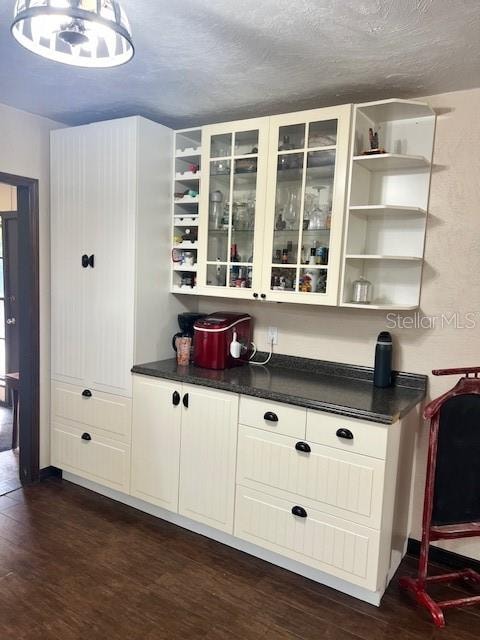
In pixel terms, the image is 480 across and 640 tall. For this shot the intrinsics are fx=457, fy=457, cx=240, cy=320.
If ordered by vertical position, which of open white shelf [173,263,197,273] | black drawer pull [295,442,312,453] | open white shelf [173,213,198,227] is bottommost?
black drawer pull [295,442,312,453]

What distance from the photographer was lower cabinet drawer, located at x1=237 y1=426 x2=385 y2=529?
6.68 feet

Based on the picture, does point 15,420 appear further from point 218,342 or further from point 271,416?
point 271,416

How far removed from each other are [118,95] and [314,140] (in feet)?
3.66

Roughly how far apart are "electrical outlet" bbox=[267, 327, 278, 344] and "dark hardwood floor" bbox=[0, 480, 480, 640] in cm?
124

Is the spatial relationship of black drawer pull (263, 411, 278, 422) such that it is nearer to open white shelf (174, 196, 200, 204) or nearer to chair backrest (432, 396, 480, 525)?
chair backrest (432, 396, 480, 525)

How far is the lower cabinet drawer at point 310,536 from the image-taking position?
2.07 meters

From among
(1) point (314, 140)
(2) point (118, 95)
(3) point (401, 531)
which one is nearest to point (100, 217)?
(2) point (118, 95)

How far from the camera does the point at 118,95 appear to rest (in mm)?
2541

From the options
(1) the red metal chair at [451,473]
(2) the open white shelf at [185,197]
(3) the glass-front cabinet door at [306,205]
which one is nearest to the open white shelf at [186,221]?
(2) the open white shelf at [185,197]

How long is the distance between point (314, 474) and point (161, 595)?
0.91m

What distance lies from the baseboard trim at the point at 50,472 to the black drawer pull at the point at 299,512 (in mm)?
1866

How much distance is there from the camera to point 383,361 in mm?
2432

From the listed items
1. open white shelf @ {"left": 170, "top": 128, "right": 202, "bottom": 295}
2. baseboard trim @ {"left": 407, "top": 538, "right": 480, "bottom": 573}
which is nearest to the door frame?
open white shelf @ {"left": 170, "top": 128, "right": 202, "bottom": 295}

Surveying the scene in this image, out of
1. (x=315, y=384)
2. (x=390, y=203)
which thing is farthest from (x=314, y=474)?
(x=390, y=203)
